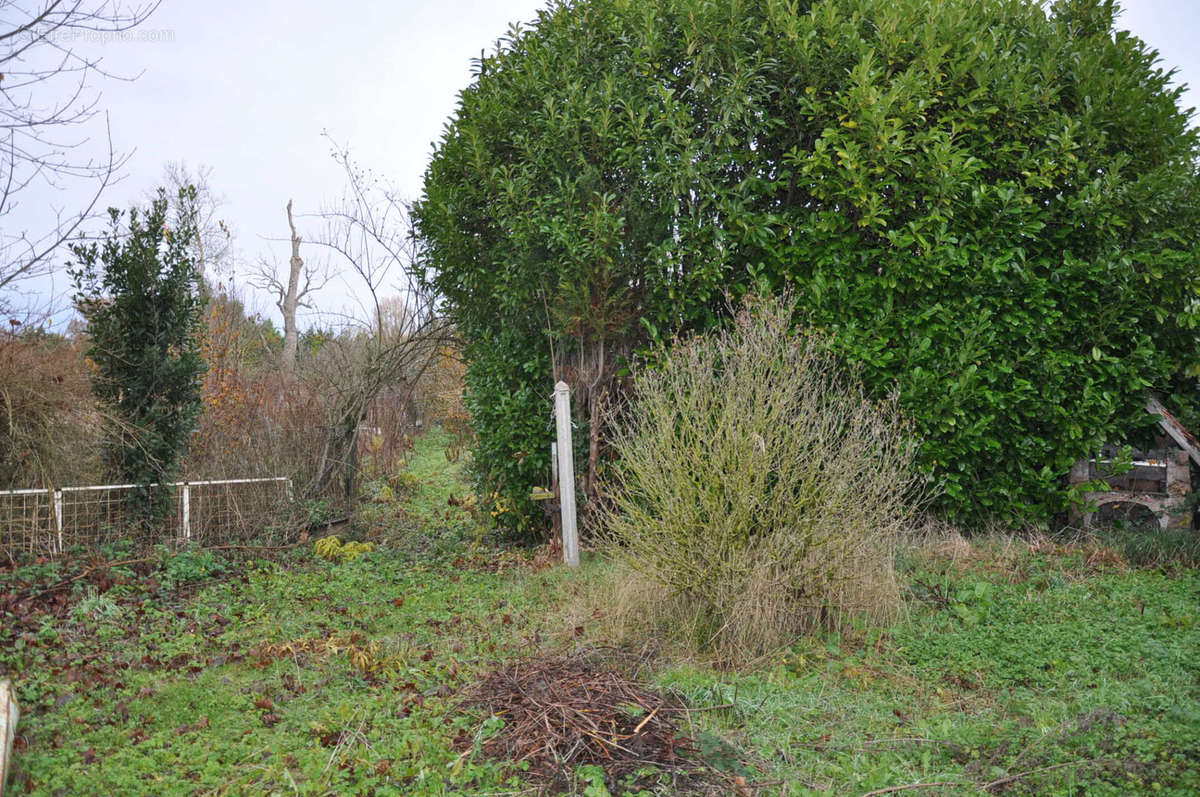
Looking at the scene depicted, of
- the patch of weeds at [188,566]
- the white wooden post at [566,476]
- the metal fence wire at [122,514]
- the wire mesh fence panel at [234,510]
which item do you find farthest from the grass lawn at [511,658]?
the wire mesh fence panel at [234,510]

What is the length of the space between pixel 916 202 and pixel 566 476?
13.8 ft

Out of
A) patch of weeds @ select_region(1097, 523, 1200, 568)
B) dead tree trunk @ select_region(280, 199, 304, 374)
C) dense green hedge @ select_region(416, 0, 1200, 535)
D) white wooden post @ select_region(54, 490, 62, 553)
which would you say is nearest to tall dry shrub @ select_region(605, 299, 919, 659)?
dense green hedge @ select_region(416, 0, 1200, 535)

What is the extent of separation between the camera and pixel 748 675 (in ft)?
15.9

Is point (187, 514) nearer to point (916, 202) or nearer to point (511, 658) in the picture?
point (511, 658)

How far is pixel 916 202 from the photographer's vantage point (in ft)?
25.2

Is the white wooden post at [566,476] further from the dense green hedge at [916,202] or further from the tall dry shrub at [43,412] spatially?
the tall dry shrub at [43,412]

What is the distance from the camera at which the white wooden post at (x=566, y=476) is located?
26.3 ft

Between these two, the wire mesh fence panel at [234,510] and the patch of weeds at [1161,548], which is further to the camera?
the wire mesh fence panel at [234,510]

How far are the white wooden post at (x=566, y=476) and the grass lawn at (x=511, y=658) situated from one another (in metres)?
0.62

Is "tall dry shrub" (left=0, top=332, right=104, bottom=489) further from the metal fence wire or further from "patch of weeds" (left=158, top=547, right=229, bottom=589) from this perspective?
"patch of weeds" (left=158, top=547, right=229, bottom=589)

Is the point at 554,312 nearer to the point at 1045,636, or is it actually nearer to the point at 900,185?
the point at 900,185

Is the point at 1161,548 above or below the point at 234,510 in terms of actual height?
below

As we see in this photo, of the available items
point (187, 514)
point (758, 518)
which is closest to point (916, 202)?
point (758, 518)

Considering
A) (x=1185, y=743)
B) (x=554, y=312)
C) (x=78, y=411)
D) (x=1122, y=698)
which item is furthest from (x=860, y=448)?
(x=78, y=411)
